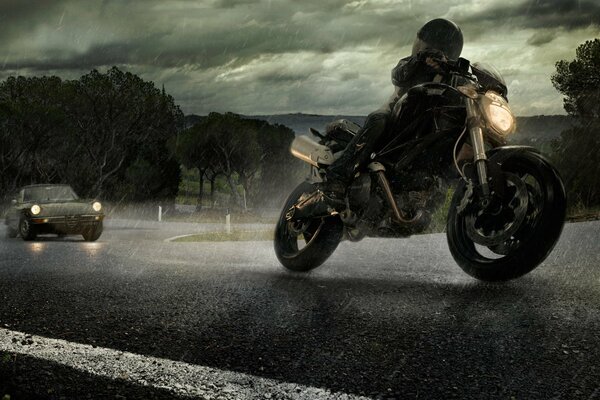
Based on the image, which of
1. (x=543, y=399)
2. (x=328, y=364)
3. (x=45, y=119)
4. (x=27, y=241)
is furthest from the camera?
(x=45, y=119)

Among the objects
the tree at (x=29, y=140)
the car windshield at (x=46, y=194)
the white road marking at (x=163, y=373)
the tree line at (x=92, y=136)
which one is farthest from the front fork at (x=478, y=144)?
the tree at (x=29, y=140)

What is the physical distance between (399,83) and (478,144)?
1083 mm

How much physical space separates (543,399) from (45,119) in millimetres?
46765

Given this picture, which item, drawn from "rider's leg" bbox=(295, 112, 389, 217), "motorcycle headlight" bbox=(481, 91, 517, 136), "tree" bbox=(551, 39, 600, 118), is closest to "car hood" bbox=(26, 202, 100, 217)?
"rider's leg" bbox=(295, 112, 389, 217)

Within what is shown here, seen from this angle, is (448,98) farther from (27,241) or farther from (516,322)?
(27,241)

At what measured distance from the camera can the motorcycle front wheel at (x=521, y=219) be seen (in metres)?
4.16

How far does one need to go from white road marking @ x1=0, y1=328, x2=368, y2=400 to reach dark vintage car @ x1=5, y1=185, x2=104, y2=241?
12.0 metres

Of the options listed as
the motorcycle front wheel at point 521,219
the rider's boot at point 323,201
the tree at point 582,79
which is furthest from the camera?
the tree at point 582,79

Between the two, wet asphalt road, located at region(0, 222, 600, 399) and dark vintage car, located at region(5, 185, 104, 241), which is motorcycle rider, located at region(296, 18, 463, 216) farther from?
dark vintage car, located at region(5, 185, 104, 241)

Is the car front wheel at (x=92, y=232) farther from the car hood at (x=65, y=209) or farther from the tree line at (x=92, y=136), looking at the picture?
the tree line at (x=92, y=136)

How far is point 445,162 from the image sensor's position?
5082mm

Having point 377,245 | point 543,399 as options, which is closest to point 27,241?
point 377,245

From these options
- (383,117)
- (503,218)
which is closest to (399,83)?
(383,117)

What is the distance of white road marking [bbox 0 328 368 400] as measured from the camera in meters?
2.64
